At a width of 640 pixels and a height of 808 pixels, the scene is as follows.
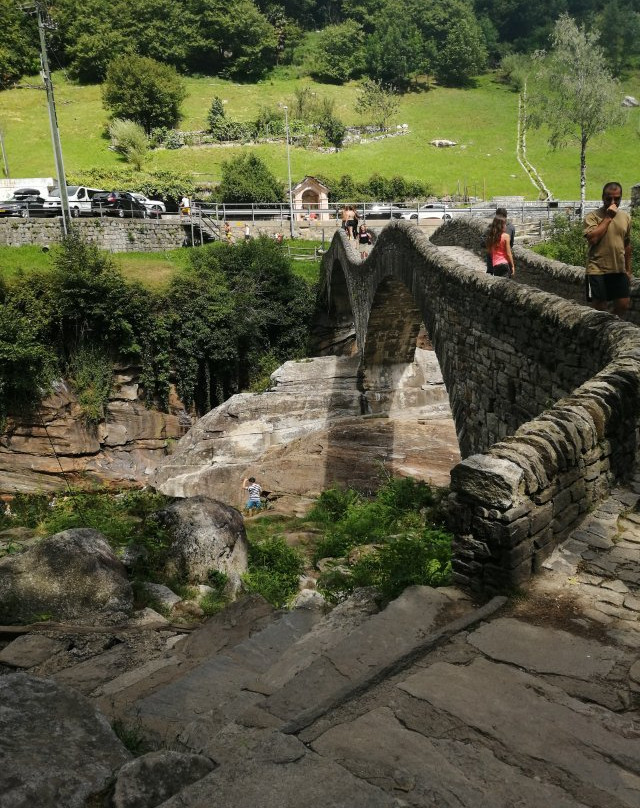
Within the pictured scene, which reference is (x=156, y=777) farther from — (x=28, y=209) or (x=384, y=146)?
(x=384, y=146)

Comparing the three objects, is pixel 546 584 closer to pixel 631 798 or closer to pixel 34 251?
pixel 631 798

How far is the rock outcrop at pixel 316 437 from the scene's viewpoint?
1611 centimetres

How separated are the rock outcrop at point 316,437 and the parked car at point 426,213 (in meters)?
13.8

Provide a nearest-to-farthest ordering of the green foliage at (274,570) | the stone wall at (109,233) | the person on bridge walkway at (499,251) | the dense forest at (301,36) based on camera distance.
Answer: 1. the green foliage at (274,570)
2. the person on bridge walkway at (499,251)
3. the stone wall at (109,233)
4. the dense forest at (301,36)

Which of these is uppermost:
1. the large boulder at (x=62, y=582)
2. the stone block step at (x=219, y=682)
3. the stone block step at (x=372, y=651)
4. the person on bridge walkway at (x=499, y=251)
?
the person on bridge walkway at (x=499, y=251)

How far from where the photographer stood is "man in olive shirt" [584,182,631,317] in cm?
632

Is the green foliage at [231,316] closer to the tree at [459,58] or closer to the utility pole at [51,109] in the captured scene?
the utility pole at [51,109]

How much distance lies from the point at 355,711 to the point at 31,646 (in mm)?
3409

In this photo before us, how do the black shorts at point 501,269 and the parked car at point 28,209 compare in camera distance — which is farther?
the parked car at point 28,209

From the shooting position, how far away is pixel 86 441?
901 inches

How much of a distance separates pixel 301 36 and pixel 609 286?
98370mm


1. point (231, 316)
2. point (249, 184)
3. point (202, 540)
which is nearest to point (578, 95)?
point (249, 184)

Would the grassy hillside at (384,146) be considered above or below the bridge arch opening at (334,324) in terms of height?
above

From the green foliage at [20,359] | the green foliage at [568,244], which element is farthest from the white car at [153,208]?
the green foliage at [568,244]
